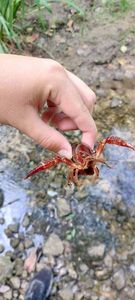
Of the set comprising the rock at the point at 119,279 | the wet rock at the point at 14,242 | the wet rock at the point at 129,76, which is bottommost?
the rock at the point at 119,279

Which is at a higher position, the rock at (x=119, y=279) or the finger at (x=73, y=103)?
the finger at (x=73, y=103)

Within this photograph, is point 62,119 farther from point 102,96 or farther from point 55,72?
point 102,96

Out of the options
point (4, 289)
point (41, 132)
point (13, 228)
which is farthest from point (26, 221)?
point (41, 132)

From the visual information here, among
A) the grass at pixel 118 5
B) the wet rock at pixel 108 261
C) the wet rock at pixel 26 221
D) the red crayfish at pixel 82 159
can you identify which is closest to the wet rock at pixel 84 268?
the wet rock at pixel 108 261

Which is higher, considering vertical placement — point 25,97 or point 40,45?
point 25,97

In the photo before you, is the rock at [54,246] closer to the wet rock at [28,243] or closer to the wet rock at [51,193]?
the wet rock at [28,243]

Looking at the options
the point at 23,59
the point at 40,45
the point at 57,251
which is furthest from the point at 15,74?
the point at 40,45
